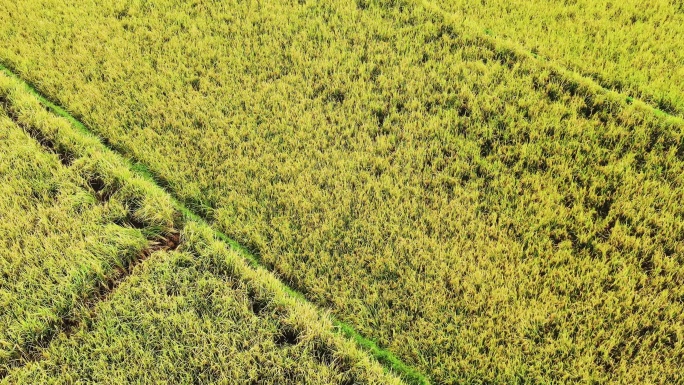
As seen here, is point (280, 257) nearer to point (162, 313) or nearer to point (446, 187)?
point (162, 313)

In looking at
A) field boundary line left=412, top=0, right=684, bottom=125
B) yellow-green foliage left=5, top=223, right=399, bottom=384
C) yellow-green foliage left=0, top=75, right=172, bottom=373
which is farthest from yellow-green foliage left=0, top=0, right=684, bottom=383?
yellow-green foliage left=0, top=75, right=172, bottom=373

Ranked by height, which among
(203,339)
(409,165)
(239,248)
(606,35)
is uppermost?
(606,35)

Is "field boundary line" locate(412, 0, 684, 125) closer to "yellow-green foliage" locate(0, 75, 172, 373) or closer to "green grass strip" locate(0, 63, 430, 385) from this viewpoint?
"green grass strip" locate(0, 63, 430, 385)

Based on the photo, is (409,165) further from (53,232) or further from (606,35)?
(53,232)

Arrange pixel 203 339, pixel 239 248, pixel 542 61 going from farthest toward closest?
pixel 542 61 → pixel 239 248 → pixel 203 339

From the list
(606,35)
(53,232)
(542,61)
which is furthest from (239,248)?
(606,35)

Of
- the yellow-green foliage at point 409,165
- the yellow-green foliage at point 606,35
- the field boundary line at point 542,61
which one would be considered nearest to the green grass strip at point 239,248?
the yellow-green foliage at point 409,165

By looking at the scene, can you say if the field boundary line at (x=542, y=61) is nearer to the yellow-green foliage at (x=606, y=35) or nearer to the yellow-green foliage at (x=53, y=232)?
the yellow-green foliage at (x=606, y=35)
